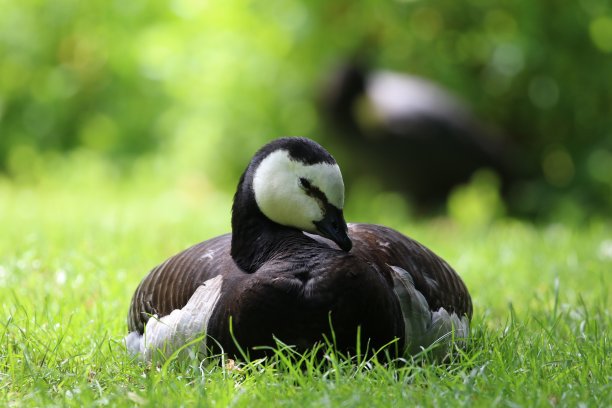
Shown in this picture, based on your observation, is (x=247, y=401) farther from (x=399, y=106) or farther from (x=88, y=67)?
Result: (x=88, y=67)

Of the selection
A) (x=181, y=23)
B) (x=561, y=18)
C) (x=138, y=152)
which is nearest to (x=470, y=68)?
(x=561, y=18)

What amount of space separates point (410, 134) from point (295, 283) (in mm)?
6001

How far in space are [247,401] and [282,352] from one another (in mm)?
384

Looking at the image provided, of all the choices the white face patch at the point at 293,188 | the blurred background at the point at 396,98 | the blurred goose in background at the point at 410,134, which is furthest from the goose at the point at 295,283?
the blurred background at the point at 396,98

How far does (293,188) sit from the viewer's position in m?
3.39

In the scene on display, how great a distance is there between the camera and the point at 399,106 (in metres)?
9.09

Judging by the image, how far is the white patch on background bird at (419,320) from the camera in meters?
3.41

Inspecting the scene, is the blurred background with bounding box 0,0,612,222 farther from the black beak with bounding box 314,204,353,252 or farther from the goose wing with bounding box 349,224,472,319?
the black beak with bounding box 314,204,353,252

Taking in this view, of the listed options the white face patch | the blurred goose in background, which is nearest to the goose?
the white face patch

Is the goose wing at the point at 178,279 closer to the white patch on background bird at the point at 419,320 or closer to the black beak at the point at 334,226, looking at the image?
the black beak at the point at 334,226

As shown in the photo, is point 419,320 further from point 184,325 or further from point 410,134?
point 410,134

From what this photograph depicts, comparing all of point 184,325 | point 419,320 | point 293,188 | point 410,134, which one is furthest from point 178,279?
point 410,134

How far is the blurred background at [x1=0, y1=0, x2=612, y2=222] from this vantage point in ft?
30.3

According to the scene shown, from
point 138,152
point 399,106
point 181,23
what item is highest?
point 181,23
